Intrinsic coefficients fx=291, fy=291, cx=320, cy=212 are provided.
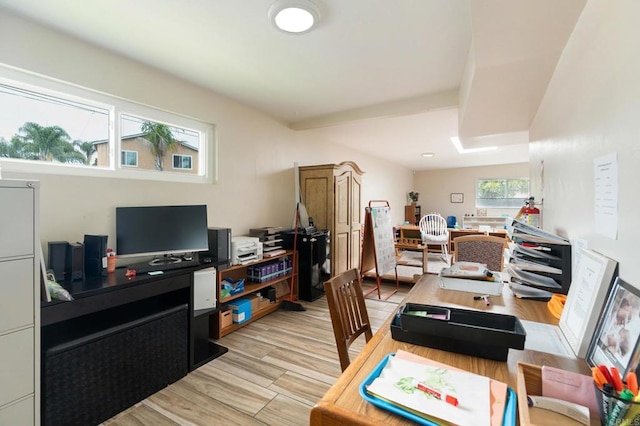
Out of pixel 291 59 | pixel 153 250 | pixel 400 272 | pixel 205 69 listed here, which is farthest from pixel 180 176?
pixel 400 272

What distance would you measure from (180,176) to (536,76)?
2.83 m

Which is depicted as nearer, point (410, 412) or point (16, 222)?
point (410, 412)

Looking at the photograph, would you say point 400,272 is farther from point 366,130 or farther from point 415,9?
point 415,9

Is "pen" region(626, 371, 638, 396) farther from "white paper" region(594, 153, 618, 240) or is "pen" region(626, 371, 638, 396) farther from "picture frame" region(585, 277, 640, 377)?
"white paper" region(594, 153, 618, 240)

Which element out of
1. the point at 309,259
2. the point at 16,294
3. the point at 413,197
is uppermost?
the point at 413,197

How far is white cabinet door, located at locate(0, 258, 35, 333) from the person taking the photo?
4.32 feet

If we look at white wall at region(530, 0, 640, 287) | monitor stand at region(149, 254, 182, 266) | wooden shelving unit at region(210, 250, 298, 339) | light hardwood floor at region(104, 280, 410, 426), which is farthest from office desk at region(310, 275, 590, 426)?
wooden shelving unit at region(210, 250, 298, 339)

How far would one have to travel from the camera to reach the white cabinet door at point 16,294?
132 centimetres

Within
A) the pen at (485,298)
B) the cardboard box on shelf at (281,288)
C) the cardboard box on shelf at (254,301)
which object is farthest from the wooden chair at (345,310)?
the cardboard box on shelf at (281,288)

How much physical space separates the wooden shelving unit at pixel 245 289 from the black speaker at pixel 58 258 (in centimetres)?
109

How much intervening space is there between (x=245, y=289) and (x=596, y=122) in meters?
2.93

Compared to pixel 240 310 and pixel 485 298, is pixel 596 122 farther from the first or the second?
pixel 240 310

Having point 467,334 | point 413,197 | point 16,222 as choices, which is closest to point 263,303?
point 16,222

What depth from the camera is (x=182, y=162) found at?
2840 mm
